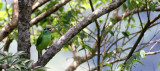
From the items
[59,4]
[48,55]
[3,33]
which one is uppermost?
[59,4]

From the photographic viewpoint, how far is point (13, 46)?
468 cm

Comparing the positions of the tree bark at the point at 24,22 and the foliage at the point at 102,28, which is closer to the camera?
the tree bark at the point at 24,22

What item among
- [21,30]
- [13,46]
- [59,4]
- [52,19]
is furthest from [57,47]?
[13,46]

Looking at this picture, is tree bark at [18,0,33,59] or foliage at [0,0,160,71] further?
foliage at [0,0,160,71]

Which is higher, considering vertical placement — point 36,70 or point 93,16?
point 93,16

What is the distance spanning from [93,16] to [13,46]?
9.37 ft

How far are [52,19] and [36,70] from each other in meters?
2.41

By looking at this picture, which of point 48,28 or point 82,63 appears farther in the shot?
point 82,63

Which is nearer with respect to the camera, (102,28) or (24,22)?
(24,22)

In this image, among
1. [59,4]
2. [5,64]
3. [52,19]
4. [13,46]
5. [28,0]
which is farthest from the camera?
[13,46]

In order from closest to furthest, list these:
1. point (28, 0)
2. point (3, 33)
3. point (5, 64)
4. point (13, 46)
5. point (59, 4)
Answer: point (5, 64) < point (28, 0) < point (3, 33) < point (59, 4) < point (13, 46)

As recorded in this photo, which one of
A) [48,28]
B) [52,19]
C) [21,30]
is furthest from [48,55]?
[52,19]

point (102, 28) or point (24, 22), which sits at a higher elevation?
point (102, 28)

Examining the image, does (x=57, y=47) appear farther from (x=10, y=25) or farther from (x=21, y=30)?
(x=10, y=25)
